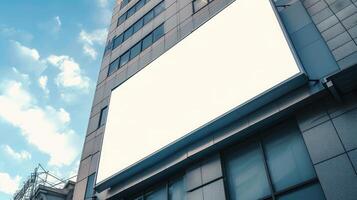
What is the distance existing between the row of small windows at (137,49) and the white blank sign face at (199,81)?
420cm

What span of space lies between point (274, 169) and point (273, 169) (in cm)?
4

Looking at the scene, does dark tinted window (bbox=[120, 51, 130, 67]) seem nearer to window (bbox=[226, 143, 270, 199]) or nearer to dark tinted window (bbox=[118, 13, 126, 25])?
dark tinted window (bbox=[118, 13, 126, 25])

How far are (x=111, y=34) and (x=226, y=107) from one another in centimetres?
1972

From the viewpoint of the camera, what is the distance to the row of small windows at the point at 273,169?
935cm

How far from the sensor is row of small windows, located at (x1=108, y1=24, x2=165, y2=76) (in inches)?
885

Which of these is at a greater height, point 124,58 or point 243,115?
point 124,58

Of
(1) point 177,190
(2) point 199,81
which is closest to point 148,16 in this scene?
(2) point 199,81

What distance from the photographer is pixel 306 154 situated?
9.73 meters

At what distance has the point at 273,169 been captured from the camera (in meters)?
10.3

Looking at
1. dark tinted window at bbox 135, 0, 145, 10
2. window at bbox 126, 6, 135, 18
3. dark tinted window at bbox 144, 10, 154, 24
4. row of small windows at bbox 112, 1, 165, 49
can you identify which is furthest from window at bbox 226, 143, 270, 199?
window at bbox 126, 6, 135, 18

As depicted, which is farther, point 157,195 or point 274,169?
point 157,195

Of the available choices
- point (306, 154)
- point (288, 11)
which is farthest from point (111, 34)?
point (306, 154)

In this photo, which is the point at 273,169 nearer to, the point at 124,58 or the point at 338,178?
the point at 338,178

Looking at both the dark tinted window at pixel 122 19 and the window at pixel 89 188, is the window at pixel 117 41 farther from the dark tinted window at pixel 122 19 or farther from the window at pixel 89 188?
the window at pixel 89 188
